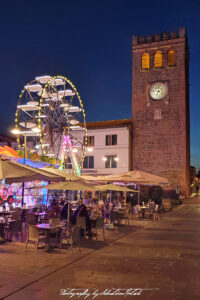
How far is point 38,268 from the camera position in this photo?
7.41m

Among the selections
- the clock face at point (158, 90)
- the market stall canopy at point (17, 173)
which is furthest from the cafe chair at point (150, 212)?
the clock face at point (158, 90)

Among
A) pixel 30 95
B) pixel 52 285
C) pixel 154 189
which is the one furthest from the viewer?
pixel 154 189

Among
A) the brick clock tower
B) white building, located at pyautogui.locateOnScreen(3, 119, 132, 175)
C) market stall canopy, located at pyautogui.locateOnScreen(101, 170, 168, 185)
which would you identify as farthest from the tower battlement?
market stall canopy, located at pyautogui.locateOnScreen(101, 170, 168, 185)

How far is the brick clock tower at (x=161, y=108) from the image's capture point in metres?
37.5

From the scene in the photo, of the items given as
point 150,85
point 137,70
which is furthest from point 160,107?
point 137,70

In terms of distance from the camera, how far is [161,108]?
127 feet

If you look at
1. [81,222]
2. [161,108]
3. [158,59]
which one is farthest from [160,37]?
[81,222]

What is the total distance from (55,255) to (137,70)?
34.3 meters

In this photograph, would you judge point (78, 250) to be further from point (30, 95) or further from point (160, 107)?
point (160, 107)

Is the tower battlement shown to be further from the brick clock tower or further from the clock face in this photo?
the clock face

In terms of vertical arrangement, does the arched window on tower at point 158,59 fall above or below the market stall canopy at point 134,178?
above

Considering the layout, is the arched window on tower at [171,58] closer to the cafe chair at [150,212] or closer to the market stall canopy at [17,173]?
the cafe chair at [150,212]

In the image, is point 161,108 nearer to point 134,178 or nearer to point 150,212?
point 134,178

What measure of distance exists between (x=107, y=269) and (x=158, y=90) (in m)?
33.7
